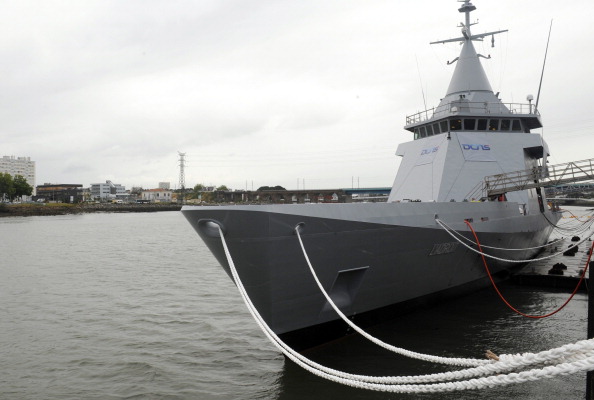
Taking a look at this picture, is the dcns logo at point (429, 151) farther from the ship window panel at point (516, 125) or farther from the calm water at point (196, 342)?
the calm water at point (196, 342)

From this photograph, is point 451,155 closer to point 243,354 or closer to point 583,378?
point 583,378

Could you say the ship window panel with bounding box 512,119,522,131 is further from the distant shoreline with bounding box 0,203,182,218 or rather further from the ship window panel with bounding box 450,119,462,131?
the distant shoreline with bounding box 0,203,182,218

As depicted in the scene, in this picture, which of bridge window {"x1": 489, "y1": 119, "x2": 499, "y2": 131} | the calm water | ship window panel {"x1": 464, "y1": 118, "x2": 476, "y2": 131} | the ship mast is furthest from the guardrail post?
the ship mast

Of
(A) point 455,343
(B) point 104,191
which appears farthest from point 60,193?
(A) point 455,343

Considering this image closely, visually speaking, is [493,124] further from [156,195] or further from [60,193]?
[156,195]

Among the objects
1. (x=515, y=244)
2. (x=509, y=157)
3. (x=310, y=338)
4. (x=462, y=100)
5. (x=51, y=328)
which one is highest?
(x=462, y=100)

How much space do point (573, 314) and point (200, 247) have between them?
21.7 m

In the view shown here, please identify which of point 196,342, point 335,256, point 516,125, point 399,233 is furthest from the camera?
point 516,125

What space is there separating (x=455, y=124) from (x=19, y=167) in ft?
710

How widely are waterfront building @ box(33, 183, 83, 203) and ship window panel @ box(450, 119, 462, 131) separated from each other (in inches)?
4662

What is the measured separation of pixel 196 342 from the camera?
8977mm

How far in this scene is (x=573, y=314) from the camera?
1056cm

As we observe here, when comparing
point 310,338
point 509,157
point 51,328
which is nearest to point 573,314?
point 509,157

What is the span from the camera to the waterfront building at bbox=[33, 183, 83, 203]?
395 feet
